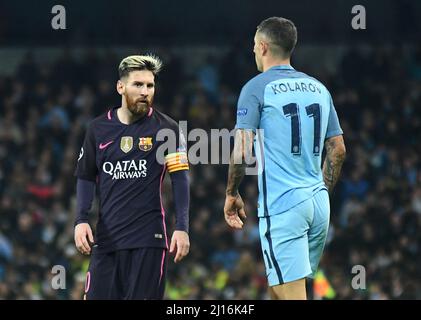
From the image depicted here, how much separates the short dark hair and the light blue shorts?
95cm

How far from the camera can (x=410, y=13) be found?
19406mm

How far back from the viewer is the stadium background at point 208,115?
1464 cm

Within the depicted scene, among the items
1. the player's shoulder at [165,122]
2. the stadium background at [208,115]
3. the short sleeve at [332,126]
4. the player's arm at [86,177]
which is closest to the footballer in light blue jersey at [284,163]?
the short sleeve at [332,126]

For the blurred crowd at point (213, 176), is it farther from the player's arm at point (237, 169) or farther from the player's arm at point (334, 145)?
the player's arm at point (237, 169)

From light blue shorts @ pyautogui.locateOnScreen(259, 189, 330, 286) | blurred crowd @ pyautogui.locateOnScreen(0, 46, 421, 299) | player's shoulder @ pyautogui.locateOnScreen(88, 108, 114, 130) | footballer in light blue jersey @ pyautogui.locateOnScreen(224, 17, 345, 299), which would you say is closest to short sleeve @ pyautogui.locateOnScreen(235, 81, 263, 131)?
footballer in light blue jersey @ pyautogui.locateOnScreen(224, 17, 345, 299)

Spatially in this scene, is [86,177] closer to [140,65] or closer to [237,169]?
[140,65]

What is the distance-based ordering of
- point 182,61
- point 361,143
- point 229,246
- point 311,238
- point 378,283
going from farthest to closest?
point 182,61 < point 361,143 < point 229,246 < point 378,283 < point 311,238

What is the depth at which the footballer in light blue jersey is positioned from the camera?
22.6ft

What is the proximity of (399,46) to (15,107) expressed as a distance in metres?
6.78

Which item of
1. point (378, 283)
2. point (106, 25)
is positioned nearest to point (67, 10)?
point (106, 25)

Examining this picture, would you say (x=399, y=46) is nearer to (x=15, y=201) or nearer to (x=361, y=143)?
(x=361, y=143)

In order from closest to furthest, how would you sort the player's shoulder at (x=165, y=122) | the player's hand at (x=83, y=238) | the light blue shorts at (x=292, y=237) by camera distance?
the light blue shorts at (x=292, y=237) → the player's hand at (x=83, y=238) → the player's shoulder at (x=165, y=122)

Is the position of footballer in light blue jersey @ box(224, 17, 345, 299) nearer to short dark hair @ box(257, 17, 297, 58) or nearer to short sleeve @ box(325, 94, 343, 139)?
short dark hair @ box(257, 17, 297, 58)

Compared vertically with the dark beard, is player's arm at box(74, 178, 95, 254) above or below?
below
